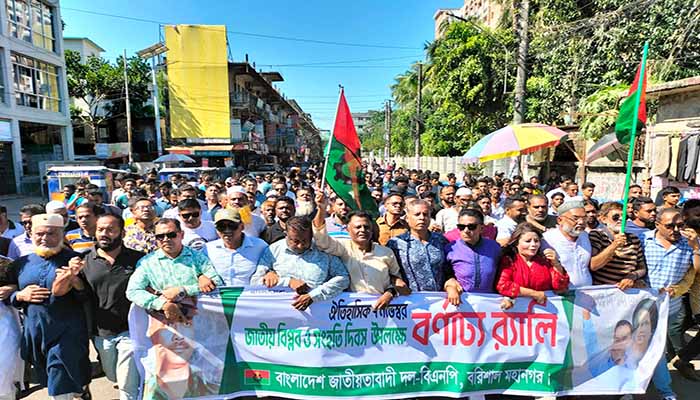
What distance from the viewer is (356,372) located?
3.20 meters

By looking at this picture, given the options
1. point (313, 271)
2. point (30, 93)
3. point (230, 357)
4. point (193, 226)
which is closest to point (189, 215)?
point (193, 226)

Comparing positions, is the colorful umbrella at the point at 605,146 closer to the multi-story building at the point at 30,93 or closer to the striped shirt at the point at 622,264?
the striped shirt at the point at 622,264

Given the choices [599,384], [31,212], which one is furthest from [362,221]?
[31,212]

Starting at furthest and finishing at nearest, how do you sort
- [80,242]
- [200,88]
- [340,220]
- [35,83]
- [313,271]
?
[200,88] < [35,83] < [340,220] < [80,242] < [313,271]

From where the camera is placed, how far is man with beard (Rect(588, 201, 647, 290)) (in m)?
3.37

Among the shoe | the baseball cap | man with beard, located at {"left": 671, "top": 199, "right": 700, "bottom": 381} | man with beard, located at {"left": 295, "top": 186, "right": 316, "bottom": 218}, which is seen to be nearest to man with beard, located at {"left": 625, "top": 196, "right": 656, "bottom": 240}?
man with beard, located at {"left": 671, "top": 199, "right": 700, "bottom": 381}

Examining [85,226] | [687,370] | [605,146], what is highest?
[605,146]

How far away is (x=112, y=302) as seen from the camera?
→ 3.08 meters

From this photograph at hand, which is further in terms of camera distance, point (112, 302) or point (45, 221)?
point (112, 302)

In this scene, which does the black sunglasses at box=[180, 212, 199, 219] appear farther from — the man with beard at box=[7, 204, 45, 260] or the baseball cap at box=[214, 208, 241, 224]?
the man with beard at box=[7, 204, 45, 260]

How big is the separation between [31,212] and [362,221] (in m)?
3.77

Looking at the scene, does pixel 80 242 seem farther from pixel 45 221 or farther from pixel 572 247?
pixel 572 247

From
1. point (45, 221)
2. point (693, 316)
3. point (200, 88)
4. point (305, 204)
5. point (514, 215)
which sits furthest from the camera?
point (200, 88)

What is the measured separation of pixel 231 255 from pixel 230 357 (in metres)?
0.80
